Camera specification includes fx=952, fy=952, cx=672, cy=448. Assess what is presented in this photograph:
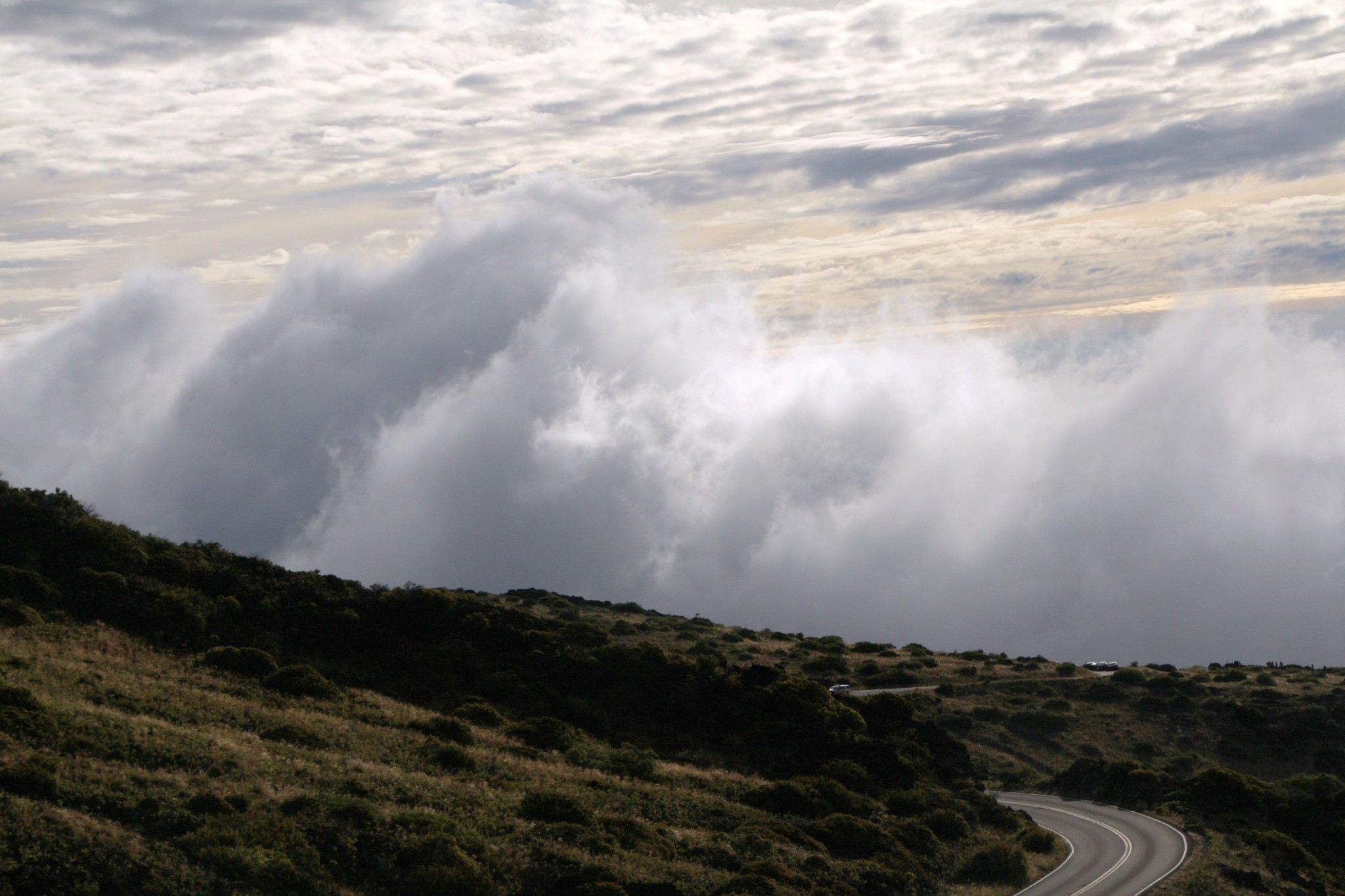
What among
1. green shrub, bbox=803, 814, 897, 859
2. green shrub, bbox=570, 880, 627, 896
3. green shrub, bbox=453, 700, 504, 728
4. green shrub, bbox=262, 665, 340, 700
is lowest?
green shrub, bbox=803, 814, 897, 859

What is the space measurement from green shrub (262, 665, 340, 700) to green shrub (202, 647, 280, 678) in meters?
0.39

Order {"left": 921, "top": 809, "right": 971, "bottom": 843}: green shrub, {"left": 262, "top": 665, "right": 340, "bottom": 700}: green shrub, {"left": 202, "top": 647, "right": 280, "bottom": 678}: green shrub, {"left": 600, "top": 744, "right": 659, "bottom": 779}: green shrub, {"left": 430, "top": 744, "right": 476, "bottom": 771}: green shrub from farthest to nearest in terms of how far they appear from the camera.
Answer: {"left": 921, "top": 809, "right": 971, "bottom": 843}: green shrub, {"left": 202, "top": 647, "right": 280, "bottom": 678}: green shrub, {"left": 262, "top": 665, "right": 340, "bottom": 700}: green shrub, {"left": 600, "top": 744, "right": 659, "bottom": 779}: green shrub, {"left": 430, "top": 744, "right": 476, "bottom": 771}: green shrub

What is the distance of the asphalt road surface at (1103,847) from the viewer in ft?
92.9

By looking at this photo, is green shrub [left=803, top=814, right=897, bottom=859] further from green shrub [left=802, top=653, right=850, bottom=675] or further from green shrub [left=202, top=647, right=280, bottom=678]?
green shrub [left=802, top=653, right=850, bottom=675]

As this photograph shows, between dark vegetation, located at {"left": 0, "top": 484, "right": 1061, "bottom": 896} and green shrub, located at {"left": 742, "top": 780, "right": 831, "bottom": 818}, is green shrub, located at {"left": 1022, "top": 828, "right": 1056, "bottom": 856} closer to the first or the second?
dark vegetation, located at {"left": 0, "top": 484, "right": 1061, "bottom": 896}

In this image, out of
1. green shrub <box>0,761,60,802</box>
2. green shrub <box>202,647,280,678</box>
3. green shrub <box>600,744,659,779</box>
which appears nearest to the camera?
green shrub <box>0,761,60,802</box>

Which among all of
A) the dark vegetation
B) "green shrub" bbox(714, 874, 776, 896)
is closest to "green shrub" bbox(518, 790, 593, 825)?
the dark vegetation

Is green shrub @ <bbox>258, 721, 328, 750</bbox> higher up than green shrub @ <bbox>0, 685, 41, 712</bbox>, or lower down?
lower down

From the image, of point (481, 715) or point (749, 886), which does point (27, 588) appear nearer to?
point (481, 715)

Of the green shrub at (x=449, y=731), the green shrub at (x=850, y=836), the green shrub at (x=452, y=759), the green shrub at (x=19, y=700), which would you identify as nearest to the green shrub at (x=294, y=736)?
the green shrub at (x=452, y=759)

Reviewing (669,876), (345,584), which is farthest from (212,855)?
(345,584)

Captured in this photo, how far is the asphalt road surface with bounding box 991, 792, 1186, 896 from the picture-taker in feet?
92.9

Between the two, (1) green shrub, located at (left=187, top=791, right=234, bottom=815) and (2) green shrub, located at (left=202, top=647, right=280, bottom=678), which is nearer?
(1) green shrub, located at (left=187, top=791, right=234, bottom=815)

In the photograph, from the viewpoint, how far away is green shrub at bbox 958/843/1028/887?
1107 inches
